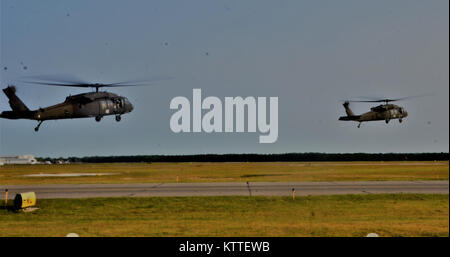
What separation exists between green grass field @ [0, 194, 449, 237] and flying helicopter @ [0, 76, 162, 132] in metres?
7.17

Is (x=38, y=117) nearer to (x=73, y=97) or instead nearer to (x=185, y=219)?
(x=73, y=97)

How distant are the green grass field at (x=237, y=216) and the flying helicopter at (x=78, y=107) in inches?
282

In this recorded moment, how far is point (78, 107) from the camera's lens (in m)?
39.5

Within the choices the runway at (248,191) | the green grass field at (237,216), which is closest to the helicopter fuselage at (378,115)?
the runway at (248,191)

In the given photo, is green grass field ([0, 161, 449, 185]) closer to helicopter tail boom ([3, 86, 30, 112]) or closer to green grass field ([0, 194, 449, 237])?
green grass field ([0, 194, 449, 237])

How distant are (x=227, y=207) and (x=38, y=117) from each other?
17157mm

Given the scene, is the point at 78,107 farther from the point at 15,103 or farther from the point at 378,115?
the point at 378,115

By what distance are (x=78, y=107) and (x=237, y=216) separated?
17977mm

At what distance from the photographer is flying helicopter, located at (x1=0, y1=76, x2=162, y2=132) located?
37094 millimetres

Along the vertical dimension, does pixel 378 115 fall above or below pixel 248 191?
above

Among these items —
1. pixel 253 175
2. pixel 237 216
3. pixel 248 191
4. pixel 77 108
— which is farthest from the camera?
pixel 253 175

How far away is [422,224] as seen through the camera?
26781mm

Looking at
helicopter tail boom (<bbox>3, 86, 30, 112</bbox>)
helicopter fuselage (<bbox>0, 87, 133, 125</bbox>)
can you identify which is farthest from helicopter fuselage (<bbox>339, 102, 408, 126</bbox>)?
helicopter tail boom (<bbox>3, 86, 30, 112</bbox>)

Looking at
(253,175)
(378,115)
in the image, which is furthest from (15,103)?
(378,115)
